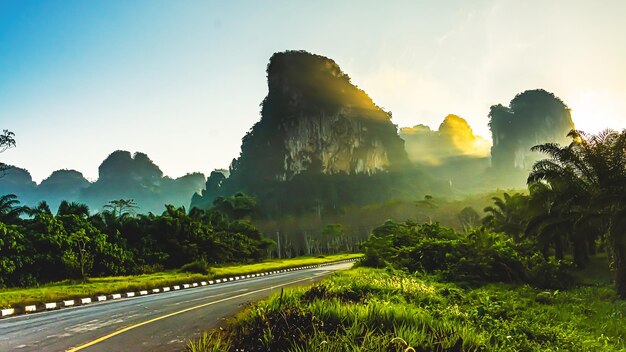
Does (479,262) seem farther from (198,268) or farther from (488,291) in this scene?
(198,268)

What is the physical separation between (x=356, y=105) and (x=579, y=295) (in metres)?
154

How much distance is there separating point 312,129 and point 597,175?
138789 millimetres

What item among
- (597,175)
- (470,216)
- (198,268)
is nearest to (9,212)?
(198,268)

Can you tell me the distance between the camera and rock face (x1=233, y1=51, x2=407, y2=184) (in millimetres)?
156500

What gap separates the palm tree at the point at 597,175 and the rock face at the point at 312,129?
435ft

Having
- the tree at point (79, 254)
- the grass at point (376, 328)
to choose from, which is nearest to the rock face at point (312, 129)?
the tree at point (79, 254)

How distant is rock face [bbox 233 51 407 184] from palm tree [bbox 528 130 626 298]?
133 meters

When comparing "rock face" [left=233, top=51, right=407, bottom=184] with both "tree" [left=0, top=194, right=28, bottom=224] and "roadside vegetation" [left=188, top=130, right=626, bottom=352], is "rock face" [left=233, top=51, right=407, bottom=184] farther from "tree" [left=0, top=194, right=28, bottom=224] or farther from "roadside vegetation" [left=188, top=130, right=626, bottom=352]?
"tree" [left=0, top=194, right=28, bottom=224]

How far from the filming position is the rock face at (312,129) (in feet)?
513

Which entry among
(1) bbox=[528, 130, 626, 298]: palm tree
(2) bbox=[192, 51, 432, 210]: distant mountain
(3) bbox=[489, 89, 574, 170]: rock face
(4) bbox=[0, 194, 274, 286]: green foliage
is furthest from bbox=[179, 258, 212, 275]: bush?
(3) bbox=[489, 89, 574, 170]: rock face

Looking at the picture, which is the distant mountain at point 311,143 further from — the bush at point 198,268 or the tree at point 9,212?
the tree at point 9,212

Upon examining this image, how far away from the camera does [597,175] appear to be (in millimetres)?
21047

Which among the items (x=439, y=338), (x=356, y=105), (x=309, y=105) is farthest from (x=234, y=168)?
(x=439, y=338)

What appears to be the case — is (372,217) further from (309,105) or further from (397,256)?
(397,256)
